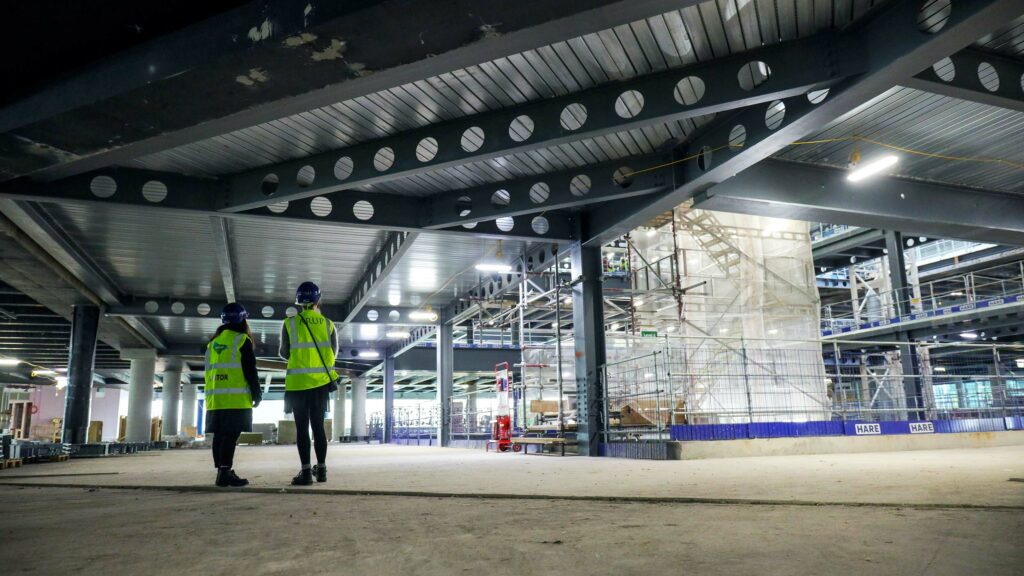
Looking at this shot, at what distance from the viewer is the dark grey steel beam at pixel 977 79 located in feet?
28.0

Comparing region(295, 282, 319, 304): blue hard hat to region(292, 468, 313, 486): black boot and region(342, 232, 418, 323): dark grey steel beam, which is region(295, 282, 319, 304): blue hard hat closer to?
region(292, 468, 313, 486): black boot

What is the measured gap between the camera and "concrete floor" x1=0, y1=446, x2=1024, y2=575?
112 inches

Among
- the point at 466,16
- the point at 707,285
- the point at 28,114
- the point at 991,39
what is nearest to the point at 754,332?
the point at 707,285

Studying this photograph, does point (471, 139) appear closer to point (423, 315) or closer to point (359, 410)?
point (423, 315)

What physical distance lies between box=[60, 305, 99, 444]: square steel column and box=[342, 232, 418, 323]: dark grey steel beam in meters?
8.36

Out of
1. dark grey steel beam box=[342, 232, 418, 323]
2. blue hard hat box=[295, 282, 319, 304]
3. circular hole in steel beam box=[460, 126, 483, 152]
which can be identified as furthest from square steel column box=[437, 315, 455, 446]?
blue hard hat box=[295, 282, 319, 304]

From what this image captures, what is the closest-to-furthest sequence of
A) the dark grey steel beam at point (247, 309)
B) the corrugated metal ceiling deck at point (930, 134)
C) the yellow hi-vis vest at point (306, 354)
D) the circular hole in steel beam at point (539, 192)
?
the yellow hi-vis vest at point (306, 354) → the corrugated metal ceiling deck at point (930, 134) → the circular hole in steel beam at point (539, 192) → the dark grey steel beam at point (247, 309)

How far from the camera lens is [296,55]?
18.5 feet

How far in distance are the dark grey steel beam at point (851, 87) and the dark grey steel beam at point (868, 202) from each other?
0.85 metres

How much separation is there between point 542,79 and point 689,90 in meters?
2.26

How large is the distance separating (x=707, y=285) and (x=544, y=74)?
1512cm

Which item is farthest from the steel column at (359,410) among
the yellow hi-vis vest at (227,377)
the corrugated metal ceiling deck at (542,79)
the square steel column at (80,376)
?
the yellow hi-vis vest at (227,377)

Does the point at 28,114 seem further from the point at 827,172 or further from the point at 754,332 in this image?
the point at 754,332

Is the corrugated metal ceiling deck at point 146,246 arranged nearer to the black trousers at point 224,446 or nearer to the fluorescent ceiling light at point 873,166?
the black trousers at point 224,446
